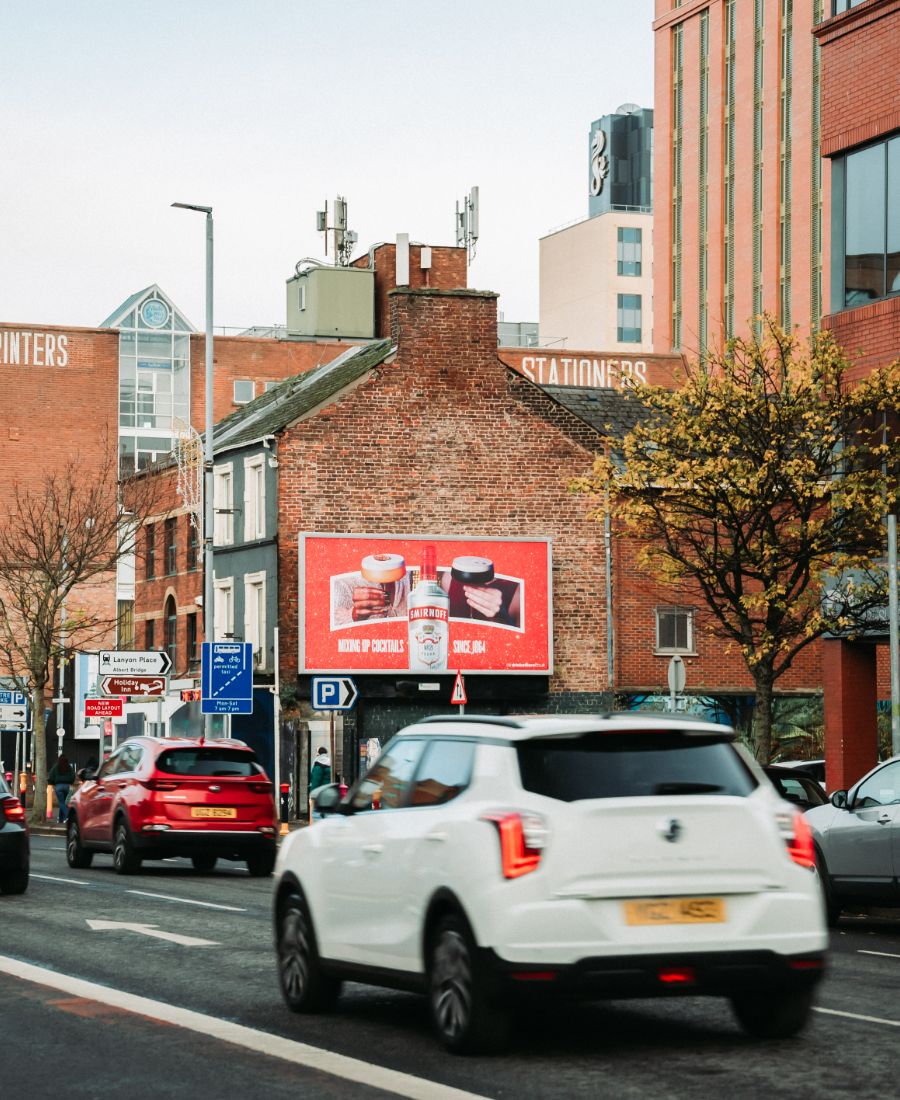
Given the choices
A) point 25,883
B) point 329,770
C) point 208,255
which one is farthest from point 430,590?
point 25,883

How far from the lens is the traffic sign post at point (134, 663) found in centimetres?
4188

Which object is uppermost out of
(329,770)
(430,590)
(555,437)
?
(555,437)

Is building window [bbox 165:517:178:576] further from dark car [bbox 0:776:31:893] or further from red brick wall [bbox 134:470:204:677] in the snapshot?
dark car [bbox 0:776:31:893]

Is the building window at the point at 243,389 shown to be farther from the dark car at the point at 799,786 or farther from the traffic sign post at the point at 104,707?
the dark car at the point at 799,786

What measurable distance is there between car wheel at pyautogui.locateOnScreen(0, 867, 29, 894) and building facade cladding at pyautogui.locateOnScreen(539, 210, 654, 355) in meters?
96.7

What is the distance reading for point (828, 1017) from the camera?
1134cm

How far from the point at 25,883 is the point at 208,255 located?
78.2ft

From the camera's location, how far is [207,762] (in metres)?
26.4

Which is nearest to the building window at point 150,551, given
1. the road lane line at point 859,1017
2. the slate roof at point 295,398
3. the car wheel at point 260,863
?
the slate roof at point 295,398

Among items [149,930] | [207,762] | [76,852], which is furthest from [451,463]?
[149,930]

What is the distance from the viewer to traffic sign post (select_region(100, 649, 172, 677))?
41875mm

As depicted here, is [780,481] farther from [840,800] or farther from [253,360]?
[253,360]

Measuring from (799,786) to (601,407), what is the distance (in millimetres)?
31381

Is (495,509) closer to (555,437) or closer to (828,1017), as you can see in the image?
(555,437)
